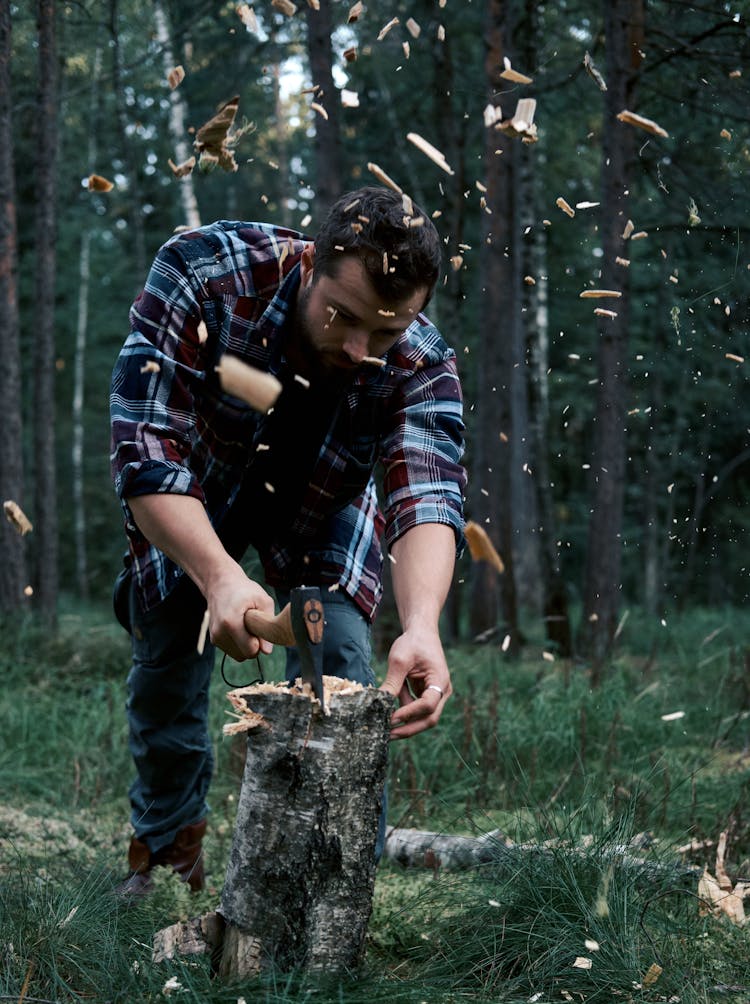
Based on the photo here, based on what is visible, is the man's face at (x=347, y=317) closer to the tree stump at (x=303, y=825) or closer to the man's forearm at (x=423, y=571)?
the man's forearm at (x=423, y=571)

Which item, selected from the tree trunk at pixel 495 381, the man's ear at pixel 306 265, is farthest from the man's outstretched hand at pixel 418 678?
the tree trunk at pixel 495 381

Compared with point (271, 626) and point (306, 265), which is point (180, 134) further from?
point (271, 626)

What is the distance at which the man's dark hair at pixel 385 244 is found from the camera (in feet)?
8.07

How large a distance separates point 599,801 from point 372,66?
42.4ft

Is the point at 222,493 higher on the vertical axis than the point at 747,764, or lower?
higher

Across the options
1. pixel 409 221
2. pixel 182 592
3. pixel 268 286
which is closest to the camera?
pixel 409 221

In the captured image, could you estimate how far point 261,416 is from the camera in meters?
2.79

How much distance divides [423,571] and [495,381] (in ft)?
20.8

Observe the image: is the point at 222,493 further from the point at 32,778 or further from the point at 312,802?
the point at 32,778

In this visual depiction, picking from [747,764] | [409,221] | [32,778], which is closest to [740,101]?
[747,764]

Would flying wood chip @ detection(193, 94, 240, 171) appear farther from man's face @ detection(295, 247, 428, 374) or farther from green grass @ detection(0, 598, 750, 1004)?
green grass @ detection(0, 598, 750, 1004)

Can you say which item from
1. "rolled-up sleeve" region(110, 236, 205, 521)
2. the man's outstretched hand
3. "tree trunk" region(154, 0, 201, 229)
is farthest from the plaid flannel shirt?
"tree trunk" region(154, 0, 201, 229)

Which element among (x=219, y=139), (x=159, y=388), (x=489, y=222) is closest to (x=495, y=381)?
(x=489, y=222)

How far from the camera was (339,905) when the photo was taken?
7.66 ft
